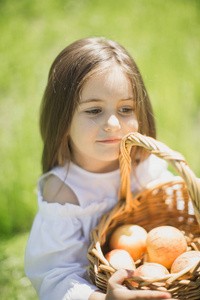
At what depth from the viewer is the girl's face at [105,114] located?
1405 millimetres

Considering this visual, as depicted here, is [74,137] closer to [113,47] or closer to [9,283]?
[113,47]

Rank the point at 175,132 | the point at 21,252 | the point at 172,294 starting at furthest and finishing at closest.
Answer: the point at 175,132 → the point at 21,252 → the point at 172,294

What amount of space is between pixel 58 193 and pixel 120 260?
1.56 feet

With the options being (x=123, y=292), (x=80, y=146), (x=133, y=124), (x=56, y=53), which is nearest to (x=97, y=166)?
(x=80, y=146)

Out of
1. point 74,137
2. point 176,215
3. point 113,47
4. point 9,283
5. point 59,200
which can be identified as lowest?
point 9,283

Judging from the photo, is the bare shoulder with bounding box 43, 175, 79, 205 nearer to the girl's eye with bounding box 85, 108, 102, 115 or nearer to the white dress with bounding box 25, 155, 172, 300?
the white dress with bounding box 25, 155, 172, 300

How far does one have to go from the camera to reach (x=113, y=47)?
60.8 inches

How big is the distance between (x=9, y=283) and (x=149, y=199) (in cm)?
95

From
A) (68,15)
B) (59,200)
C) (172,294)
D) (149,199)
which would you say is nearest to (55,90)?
(59,200)

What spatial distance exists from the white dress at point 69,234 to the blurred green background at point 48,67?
16.3 inches

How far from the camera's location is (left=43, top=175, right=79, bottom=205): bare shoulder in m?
1.60

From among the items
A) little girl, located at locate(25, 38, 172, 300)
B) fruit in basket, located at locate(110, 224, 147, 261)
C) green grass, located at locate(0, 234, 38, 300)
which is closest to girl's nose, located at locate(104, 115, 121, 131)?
little girl, located at locate(25, 38, 172, 300)

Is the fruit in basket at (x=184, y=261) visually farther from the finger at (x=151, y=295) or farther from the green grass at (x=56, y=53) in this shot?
the green grass at (x=56, y=53)

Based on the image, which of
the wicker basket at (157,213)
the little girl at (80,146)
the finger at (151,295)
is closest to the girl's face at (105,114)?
the little girl at (80,146)
